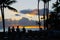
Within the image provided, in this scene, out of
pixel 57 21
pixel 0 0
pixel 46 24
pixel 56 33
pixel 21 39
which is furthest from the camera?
pixel 46 24

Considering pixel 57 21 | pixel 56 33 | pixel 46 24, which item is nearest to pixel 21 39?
pixel 56 33

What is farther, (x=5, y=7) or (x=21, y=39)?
(x=5, y=7)

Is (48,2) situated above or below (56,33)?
above

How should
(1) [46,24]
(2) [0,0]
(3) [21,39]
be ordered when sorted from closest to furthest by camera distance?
(3) [21,39]
(2) [0,0]
(1) [46,24]

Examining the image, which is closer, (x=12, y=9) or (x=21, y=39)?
(x=21, y=39)

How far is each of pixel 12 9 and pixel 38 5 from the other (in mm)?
12252

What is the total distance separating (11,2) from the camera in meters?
47.4

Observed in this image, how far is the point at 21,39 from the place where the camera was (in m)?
27.2

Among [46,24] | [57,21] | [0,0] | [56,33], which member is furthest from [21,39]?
[46,24]

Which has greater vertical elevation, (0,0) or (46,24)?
(0,0)

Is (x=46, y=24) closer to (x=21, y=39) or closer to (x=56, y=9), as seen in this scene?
(x=56, y=9)

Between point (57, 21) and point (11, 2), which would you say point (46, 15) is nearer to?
point (57, 21)

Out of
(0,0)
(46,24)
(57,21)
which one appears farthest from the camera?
(46,24)

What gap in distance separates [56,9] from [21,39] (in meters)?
32.6
